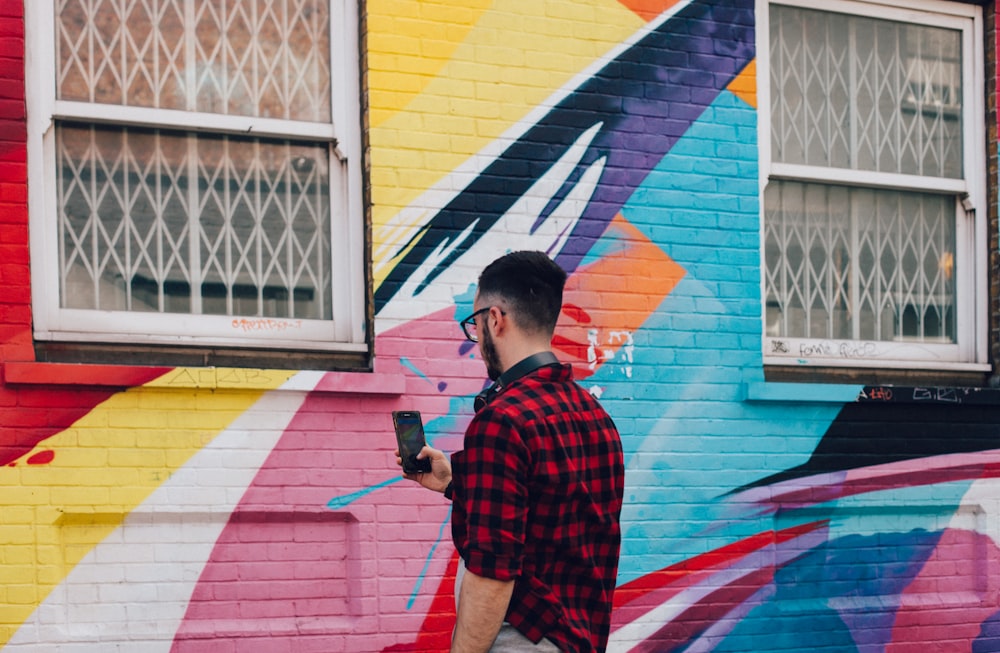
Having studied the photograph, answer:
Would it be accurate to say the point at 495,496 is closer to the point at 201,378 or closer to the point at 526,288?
the point at 526,288

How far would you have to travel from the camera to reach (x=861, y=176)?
6.89 m

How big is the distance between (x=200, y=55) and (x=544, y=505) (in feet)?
10.9

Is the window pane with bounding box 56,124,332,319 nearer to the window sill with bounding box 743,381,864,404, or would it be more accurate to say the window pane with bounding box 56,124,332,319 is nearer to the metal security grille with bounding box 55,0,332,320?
the metal security grille with bounding box 55,0,332,320

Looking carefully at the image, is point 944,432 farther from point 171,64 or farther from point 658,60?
point 171,64

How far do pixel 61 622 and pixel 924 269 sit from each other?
4.98 m

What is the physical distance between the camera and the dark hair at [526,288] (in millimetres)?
3443

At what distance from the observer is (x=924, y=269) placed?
7059 mm

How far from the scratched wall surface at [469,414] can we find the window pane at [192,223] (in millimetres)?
277

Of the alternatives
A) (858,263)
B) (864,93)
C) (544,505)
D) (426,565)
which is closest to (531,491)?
(544,505)

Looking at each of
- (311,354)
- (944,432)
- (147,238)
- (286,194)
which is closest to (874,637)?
(944,432)

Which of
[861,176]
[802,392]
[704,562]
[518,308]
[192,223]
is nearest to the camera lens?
[518,308]

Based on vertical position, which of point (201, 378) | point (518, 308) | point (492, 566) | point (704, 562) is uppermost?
point (518, 308)

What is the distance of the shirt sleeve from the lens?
3094mm

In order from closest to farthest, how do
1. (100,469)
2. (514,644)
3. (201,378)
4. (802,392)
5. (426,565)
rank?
(514,644) < (100,469) < (201,378) < (426,565) < (802,392)
